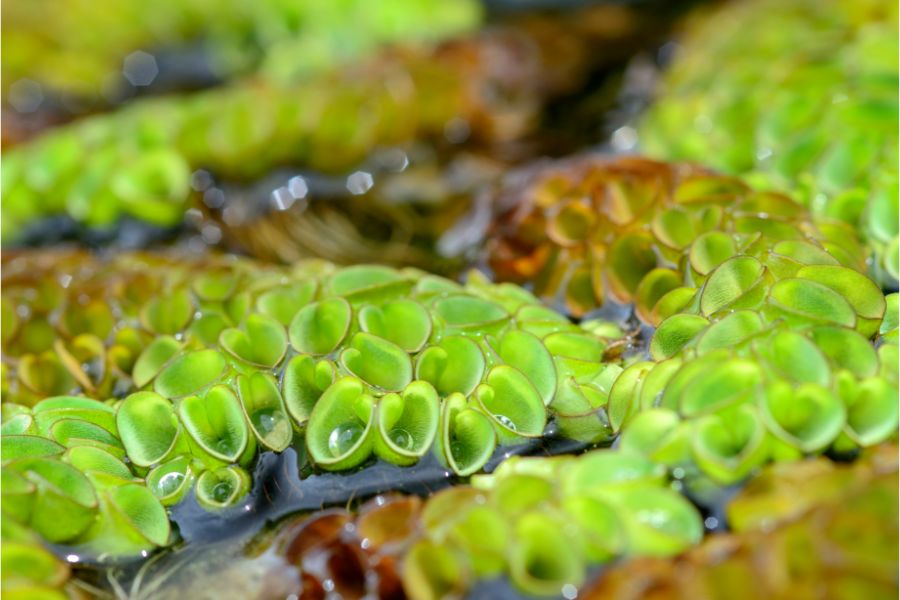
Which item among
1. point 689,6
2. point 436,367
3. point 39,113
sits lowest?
point 689,6

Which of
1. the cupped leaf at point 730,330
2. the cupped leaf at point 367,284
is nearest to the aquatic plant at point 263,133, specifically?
the cupped leaf at point 367,284

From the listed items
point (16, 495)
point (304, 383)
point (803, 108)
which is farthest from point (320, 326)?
point (803, 108)

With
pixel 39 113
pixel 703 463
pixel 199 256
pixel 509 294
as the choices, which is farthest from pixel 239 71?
pixel 703 463

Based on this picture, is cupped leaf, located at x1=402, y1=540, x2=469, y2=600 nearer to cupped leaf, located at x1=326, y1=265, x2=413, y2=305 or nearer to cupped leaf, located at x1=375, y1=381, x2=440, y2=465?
cupped leaf, located at x1=375, y1=381, x2=440, y2=465

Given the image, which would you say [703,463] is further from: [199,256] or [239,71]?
[239,71]

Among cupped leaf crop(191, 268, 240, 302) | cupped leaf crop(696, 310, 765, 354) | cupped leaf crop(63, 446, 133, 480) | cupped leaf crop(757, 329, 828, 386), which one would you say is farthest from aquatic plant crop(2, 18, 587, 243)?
cupped leaf crop(757, 329, 828, 386)

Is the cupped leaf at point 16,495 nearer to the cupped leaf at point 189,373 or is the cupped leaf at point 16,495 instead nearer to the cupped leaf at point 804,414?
the cupped leaf at point 189,373

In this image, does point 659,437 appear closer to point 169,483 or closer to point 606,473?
point 606,473
